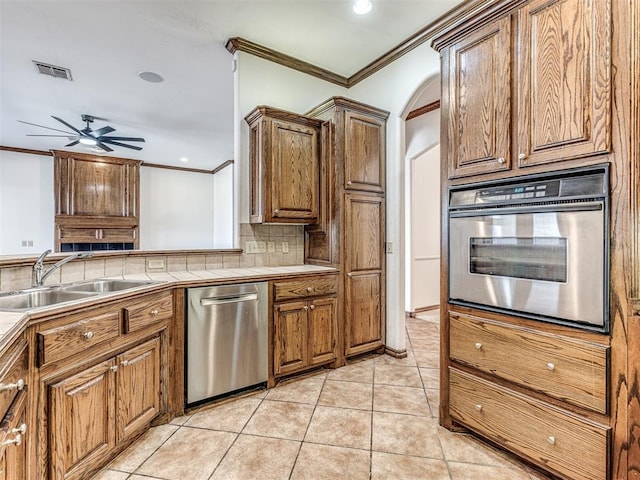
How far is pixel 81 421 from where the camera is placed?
1.46 m

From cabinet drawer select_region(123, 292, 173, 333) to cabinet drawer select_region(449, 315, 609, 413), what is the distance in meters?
1.74

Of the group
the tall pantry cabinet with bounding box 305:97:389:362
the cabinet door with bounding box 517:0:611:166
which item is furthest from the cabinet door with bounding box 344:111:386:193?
the cabinet door with bounding box 517:0:611:166

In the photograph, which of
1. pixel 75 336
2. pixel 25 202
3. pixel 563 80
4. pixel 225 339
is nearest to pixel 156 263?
pixel 225 339

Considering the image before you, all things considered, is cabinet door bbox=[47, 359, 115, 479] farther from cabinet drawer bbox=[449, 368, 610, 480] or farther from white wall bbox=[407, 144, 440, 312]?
white wall bbox=[407, 144, 440, 312]

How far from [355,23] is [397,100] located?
0.77 m

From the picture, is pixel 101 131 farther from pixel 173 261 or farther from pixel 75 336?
pixel 75 336

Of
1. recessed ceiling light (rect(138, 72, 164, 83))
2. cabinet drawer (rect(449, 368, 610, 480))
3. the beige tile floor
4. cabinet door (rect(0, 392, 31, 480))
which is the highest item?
recessed ceiling light (rect(138, 72, 164, 83))

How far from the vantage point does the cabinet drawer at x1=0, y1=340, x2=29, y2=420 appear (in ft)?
2.99

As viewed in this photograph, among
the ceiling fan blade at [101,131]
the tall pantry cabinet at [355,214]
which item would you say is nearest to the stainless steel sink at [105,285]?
the tall pantry cabinet at [355,214]

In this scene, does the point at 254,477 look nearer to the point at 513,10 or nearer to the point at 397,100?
the point at 513,10

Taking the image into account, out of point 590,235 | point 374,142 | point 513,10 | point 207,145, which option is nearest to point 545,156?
point 590,235

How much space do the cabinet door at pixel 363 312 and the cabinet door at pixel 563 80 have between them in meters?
1.71

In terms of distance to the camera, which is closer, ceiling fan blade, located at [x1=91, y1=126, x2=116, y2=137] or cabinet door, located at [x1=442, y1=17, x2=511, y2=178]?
cabinet door, located at [x1=442, y1=17, x2=511, y2=178]

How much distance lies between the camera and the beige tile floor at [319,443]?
62.9 inches
